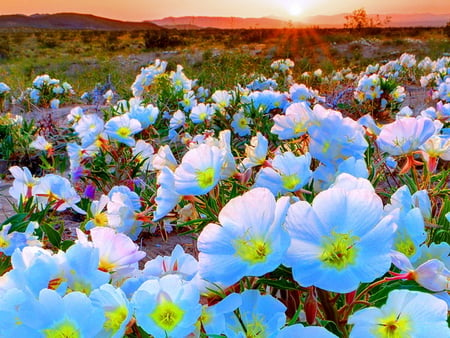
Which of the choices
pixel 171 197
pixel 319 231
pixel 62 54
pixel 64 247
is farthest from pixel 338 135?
pixel 62 54

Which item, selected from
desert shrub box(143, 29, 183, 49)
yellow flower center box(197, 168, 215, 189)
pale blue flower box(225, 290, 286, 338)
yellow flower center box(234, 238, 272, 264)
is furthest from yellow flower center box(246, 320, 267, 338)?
desert shrub box(143, 29, 183, 49)

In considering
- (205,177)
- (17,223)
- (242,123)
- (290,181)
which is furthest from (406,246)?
(242,123)

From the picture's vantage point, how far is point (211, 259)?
806mm

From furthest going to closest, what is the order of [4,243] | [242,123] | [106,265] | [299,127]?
[242,123], [4,243], [299,127], [106,265]

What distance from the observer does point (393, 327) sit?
75cm

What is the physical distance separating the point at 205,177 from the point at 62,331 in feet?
1.55

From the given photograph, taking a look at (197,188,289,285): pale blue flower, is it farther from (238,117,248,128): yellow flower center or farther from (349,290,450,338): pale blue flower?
(238,117,248,128): yellow flower center

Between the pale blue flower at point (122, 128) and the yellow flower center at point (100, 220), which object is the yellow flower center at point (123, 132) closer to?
the pale blue flower at point (122, 128)

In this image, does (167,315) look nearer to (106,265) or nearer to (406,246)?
(106,265)

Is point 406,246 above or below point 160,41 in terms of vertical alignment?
below

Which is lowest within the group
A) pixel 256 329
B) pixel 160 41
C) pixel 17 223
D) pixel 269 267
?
pixel 17 223

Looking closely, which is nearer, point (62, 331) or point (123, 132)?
point (62, 331)

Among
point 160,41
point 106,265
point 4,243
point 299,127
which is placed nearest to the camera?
point 106,265

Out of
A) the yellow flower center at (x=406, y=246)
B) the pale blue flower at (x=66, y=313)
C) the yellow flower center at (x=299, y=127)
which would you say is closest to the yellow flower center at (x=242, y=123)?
the yellow flower center at (x=299, y=127)
